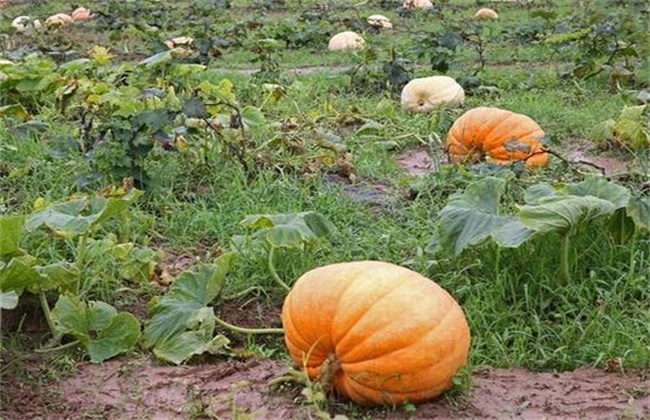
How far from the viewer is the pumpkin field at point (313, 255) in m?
3.06

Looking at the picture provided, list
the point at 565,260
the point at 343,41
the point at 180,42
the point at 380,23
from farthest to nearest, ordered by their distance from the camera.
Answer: the point at 380,23
the point at 343,41
the point at 180,42
the point at 565,260

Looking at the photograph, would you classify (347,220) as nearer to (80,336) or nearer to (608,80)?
(80,336)

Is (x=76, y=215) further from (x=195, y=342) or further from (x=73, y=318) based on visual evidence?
(x=195, y=342)

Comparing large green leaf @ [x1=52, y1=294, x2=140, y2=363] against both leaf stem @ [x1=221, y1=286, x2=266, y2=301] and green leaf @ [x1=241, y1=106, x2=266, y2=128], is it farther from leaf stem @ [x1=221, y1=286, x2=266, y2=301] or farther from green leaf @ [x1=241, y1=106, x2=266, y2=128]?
green leaf @ [x1=241, y1=106, x2=266, y2=128]

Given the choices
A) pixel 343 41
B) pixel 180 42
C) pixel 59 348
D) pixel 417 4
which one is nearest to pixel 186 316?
pixel 59 348

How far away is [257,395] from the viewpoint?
3.16 meters

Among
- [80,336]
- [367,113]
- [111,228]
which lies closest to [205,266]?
[80,336]

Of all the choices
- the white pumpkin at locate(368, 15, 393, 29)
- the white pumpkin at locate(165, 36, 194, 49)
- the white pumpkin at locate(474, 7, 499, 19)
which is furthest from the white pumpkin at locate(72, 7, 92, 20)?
the white pumpkin at locate(474, 7, 499, 19)

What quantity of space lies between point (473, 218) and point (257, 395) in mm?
940

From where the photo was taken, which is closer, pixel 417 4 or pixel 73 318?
pixel 73 318

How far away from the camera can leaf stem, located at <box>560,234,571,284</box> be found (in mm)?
3588

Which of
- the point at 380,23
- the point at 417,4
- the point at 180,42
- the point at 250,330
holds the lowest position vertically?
the point at 417,4

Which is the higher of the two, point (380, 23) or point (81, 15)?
point (380, 23)

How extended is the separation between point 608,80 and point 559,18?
374 centimetres
